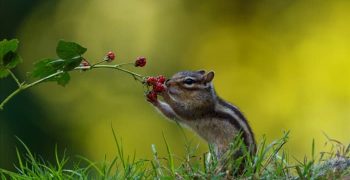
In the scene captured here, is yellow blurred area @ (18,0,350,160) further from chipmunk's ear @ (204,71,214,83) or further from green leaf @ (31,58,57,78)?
green leaf @ (31,58,57,78)

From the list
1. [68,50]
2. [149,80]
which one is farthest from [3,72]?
[149,80]

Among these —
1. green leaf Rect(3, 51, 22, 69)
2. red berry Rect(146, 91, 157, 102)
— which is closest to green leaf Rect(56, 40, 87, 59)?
green leaf Rect(3, 51, 22, 69)

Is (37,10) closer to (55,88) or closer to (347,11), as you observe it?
(55,88)

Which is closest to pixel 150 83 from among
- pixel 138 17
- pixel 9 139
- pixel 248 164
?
pixel 248 164

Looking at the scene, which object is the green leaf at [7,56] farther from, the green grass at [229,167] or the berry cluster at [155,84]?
the berry cluster at [155,84]

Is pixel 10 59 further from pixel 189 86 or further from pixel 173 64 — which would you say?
pixel 173 64
